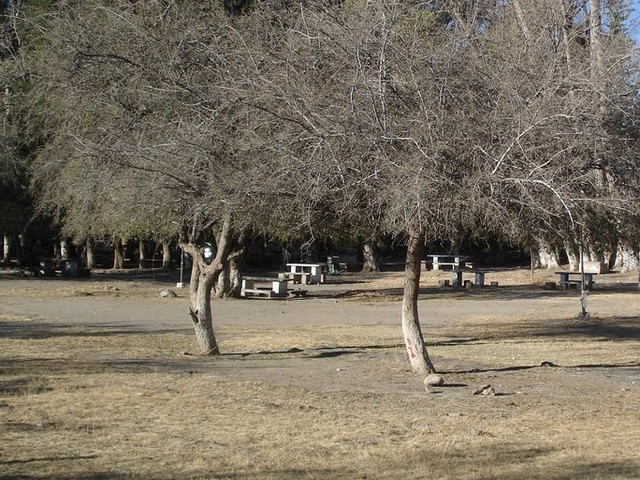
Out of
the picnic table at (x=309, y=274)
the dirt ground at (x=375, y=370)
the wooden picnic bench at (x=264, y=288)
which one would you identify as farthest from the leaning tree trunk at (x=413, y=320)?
the picnic table at (x=309, y=274)

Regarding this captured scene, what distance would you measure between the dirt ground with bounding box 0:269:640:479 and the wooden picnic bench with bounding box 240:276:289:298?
75.2 inches

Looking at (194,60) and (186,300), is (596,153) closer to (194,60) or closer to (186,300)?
(194,60)

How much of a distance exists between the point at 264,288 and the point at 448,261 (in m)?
25.4

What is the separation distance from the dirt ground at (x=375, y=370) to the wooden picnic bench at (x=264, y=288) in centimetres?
191

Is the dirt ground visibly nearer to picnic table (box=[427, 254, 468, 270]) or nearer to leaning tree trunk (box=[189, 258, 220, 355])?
leaning tree trunk (box=[189, 258, 220, 355])

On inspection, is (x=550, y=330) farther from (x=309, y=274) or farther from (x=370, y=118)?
(x=309, y=274)

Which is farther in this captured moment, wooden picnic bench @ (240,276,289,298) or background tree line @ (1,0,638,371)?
wooden picnic bench @ (240,276,289,298)

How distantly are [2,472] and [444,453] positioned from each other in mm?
3591

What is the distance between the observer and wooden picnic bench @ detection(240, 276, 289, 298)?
32781 millimetres

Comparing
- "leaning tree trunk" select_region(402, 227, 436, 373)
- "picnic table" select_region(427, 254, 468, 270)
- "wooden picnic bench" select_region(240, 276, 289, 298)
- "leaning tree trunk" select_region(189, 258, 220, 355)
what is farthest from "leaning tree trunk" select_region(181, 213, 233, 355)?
"picnic table" select_region(427, 254, 468, 270)

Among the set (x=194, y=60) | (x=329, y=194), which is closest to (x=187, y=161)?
(x=194, y=60)

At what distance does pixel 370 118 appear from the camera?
11.0 meters

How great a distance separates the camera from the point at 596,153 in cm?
1045

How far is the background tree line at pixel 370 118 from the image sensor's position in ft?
34.6
